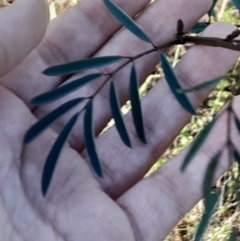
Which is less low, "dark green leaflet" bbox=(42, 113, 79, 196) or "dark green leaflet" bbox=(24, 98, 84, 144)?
"dark green leaflet" bbox=(24, 98, 84, 144)

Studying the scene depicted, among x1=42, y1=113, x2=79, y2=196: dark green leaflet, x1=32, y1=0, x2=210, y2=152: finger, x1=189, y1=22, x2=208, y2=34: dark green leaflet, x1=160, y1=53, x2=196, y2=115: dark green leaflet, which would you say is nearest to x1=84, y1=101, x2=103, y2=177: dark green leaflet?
x1=42, y1=113, x2=79, y2=196: dark green leaflet

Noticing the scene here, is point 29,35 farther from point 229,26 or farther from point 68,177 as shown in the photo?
point 229,26

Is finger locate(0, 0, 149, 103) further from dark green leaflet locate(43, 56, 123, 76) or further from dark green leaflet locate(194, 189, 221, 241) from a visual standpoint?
dark green leaflet locate(194, 189, 221, 241)

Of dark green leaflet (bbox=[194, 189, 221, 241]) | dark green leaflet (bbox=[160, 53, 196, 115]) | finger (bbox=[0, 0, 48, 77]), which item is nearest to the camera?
dark green leaflet (bbox=[194, 189, 221, 241])

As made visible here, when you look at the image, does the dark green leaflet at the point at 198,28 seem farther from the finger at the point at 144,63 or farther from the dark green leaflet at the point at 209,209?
the dark green leaflet at the point at 209,209

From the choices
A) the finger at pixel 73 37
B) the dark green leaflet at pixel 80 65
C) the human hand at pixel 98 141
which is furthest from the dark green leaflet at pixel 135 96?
the finger at pixel 73 37

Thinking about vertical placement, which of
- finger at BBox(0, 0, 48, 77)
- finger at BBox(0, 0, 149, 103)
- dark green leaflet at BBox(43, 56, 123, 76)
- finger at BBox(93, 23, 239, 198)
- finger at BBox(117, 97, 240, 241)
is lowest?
finger at BBox(117, 97, 240, 241)

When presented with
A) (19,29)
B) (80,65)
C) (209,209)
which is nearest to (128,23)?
(80,65)

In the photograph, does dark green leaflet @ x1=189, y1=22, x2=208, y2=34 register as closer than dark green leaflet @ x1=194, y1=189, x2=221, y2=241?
No

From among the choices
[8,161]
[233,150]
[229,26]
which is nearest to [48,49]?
[8,161]
